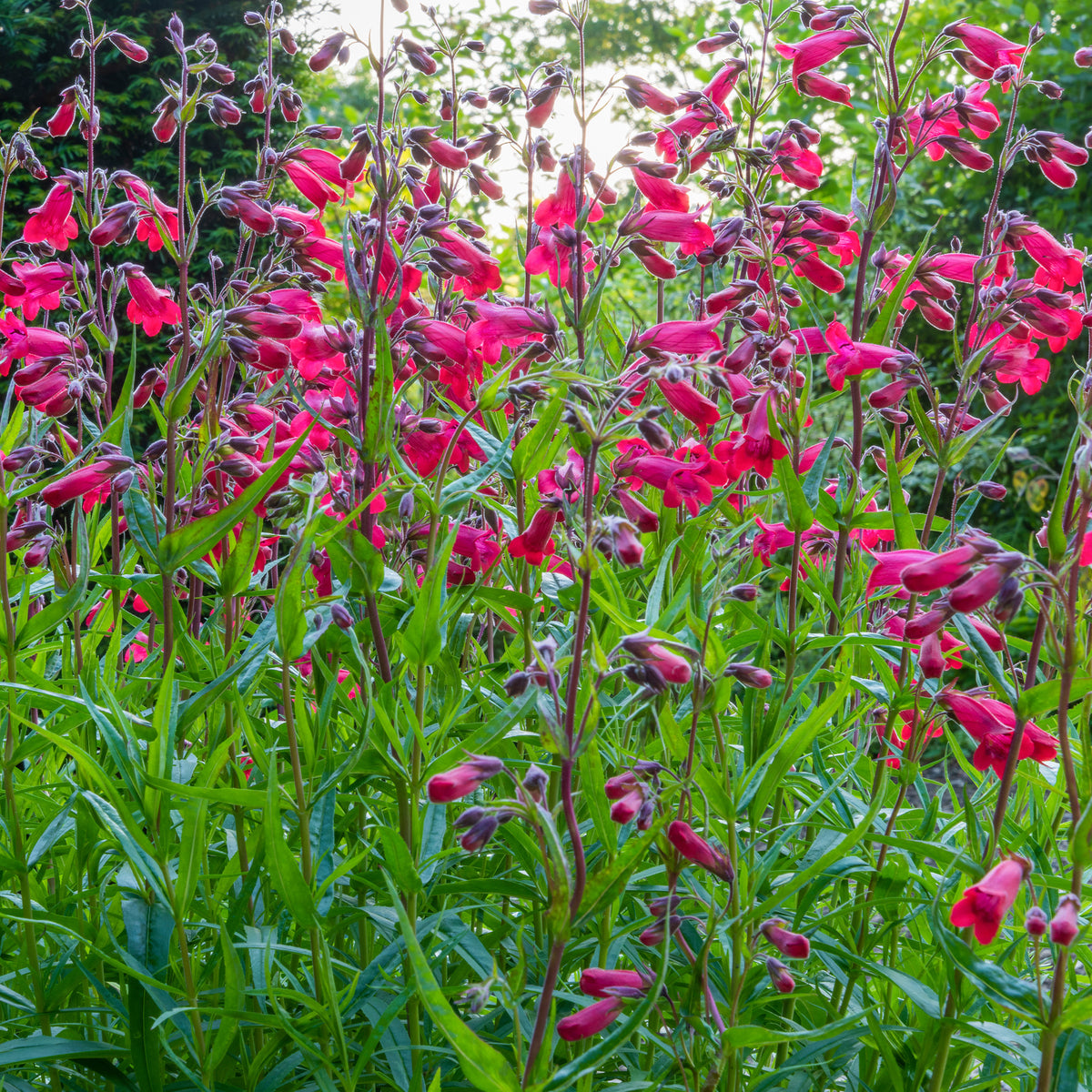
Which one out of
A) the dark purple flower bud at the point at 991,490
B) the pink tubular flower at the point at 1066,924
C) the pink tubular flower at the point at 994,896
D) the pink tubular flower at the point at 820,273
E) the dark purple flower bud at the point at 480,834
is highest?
the pink tubular flower at the point at 820,273

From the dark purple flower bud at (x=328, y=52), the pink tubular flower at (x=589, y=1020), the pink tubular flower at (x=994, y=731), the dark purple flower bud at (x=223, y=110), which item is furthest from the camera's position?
the dark purple flower bud at (x=223, y=110)

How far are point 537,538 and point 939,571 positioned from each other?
0.78 meters

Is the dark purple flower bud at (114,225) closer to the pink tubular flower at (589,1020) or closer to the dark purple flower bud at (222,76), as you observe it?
the dark purple flower bud at (222,76)

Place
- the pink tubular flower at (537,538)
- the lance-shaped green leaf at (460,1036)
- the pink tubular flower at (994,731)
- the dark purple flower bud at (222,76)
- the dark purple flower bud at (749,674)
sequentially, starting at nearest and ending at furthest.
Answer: the lance-shaped green leaf at (460,1036) < the dark purple flower bud at (749,674) < the pink tubular flower at (994,731) < the pink tubular flower at (537,538) < the dark purple flower bud at (222,76)

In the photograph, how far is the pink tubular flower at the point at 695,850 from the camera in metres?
1.64

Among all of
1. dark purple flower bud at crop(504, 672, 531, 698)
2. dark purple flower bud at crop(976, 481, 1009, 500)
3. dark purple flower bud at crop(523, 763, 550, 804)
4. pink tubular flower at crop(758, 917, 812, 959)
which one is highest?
dark purple flower bud at crop(976, 481, 1009, 500)

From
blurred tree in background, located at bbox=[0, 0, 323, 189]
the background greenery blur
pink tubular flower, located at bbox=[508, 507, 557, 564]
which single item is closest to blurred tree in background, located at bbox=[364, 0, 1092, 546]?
the background greenery blur

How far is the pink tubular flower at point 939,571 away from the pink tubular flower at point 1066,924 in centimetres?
48

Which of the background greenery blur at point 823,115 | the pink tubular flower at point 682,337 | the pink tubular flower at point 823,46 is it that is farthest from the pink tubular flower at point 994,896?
the background greenery blur at point 823,115

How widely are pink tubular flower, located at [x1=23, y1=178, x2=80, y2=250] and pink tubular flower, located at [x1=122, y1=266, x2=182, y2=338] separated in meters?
0.55

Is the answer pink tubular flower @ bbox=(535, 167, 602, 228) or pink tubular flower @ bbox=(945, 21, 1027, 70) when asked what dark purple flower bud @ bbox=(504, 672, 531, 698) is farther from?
pink tubular flower @ bbox=(945, 21, 1027, 70)

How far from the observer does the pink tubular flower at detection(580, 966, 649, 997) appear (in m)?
1.67

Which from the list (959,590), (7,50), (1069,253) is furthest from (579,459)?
(7,50)

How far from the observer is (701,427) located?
2240mm
